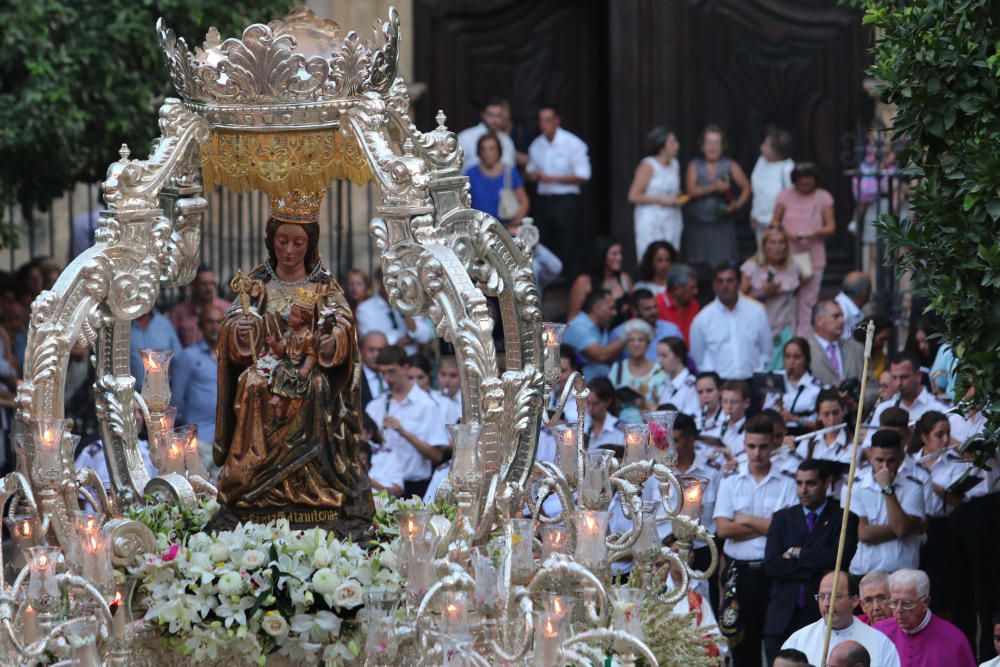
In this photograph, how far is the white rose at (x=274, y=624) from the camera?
1191cm

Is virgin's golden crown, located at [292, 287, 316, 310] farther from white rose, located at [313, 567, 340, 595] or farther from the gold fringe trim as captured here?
white rose, located at [313, 567, 340, 595]

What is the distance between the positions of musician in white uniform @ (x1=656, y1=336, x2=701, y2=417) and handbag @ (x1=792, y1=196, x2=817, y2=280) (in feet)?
7.90

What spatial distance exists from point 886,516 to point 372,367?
4658 mm

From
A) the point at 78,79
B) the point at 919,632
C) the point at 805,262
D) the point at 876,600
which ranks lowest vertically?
the point at 919,632

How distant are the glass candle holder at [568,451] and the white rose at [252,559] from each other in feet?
5.77

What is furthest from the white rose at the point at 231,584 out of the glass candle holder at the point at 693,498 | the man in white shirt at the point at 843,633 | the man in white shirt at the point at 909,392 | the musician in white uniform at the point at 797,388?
the musician in white uniform at the point at 797,388

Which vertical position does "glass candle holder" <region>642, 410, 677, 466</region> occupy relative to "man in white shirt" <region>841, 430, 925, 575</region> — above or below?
above

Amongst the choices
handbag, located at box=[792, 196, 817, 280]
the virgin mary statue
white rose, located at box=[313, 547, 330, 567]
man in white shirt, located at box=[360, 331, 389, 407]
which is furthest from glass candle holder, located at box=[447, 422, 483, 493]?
handbag, located at box=[792, 196, 817, 280]

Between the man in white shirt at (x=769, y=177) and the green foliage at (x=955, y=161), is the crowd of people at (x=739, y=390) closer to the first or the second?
the man in white shirt at (x=769, y=177)

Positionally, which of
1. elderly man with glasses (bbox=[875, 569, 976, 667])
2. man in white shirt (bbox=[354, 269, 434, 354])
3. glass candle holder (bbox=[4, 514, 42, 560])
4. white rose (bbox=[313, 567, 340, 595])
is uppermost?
man in white shirt (bbox=[354, 269, 434, 354])

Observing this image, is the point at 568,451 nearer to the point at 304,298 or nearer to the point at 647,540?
the point at 647,540

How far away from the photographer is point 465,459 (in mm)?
11523

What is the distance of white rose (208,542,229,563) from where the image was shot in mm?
12156

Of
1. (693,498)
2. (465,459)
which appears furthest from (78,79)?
(465,459)
